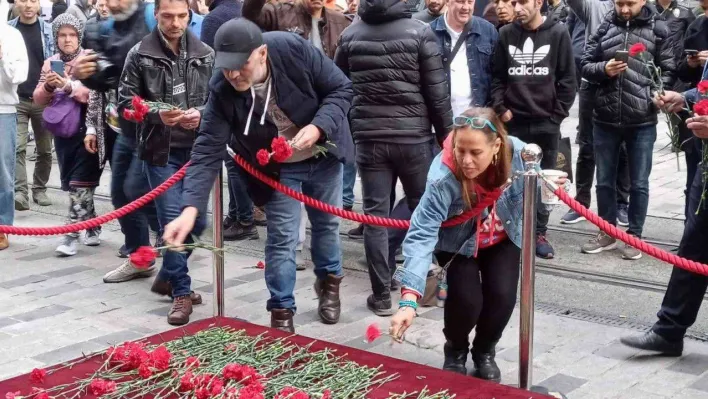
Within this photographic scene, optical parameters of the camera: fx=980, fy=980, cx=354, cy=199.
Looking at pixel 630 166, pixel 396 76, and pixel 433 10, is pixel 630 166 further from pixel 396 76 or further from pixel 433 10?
pixel 396 76

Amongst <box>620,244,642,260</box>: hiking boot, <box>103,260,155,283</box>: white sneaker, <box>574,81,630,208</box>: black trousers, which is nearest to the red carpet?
<box>103,260,155,283</box>: white sneaker

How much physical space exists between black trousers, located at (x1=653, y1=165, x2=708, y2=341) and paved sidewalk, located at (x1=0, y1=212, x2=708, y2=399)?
0.62ft

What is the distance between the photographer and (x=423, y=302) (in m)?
6.12

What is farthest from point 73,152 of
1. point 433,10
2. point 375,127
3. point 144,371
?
point 144,371

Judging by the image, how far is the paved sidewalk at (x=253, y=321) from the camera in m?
4.89

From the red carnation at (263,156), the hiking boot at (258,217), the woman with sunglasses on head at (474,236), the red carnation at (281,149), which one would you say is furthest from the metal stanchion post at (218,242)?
the hiking boot at (258,217)

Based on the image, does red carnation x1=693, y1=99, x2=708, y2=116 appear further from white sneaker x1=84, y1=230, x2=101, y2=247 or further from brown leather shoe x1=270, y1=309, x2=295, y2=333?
white sneaker x1=84, y1=230, x2=101, y2=247

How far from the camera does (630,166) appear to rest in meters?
7.32

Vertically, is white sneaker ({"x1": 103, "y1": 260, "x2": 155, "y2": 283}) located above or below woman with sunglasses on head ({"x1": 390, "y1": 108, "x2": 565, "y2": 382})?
below

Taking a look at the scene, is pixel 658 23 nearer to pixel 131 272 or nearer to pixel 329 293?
pixel 329 293

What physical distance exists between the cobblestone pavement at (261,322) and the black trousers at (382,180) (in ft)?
0.97

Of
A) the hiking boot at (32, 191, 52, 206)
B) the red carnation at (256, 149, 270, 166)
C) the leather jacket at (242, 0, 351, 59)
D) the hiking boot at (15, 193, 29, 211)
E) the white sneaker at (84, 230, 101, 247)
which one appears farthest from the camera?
the hiking boot at (32, 191, 52, 206)

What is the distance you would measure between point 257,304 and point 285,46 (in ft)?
6.04

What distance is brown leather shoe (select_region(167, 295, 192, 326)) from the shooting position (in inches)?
232
